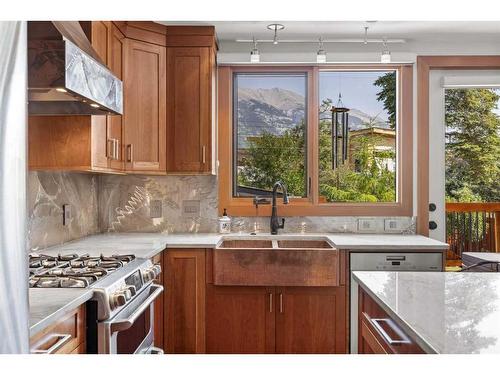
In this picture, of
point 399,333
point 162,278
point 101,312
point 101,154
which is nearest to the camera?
point 399,333

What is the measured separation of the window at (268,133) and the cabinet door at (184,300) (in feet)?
2.88

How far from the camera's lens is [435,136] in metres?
3.53

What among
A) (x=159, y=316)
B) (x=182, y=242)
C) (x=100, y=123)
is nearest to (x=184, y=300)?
(x=159, y=316)

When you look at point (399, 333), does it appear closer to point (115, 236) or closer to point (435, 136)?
point (115, 236)

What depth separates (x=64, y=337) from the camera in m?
1.40

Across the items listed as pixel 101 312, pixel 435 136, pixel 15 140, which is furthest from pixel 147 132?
pixel 15 140

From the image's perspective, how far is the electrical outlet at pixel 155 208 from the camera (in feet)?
11.5

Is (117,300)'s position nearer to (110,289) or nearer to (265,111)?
(110,289)

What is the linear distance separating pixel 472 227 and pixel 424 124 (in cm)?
93

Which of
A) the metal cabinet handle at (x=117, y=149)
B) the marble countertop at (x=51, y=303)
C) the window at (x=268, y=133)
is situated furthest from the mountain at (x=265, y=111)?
the marble countertop at (x=51, y=303)

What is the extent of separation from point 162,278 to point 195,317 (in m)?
0.33

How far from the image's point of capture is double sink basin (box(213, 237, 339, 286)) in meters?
2.85

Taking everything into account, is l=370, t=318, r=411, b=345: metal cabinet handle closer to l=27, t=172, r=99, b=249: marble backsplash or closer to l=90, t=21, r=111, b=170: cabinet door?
l=27, t=172, r=99, b=249: marble backsplash

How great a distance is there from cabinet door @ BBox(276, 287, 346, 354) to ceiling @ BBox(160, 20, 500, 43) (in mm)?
1800
